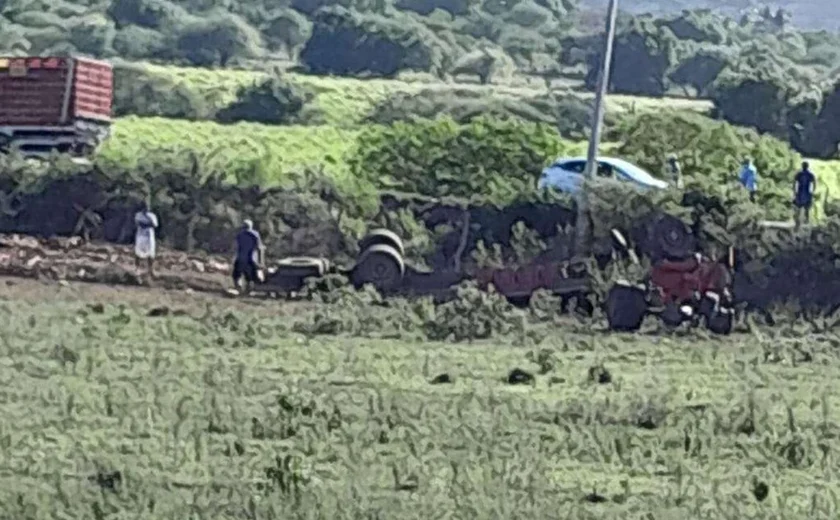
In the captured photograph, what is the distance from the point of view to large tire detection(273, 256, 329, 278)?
105 feet

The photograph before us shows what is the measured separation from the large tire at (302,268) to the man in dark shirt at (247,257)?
12.6 inches

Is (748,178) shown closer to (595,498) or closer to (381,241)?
(381,241)

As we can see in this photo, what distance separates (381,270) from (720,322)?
4994mm

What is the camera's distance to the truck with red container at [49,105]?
47062mm

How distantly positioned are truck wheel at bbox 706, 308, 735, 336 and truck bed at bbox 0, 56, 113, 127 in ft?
67.8

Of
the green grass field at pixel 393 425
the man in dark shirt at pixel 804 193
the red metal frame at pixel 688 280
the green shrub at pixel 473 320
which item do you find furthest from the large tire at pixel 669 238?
the green grass field at pixel 393 425

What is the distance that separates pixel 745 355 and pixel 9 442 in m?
12.5

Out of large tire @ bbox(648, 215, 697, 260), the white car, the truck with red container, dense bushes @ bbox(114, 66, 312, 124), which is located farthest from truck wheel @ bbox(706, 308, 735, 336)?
dense bushes @ bbox(114, 66, 312, 124)

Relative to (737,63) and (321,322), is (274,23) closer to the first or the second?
(737,63)

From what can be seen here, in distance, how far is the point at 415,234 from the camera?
119 ft

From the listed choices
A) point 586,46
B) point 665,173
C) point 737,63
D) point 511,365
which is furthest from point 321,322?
point 586,46

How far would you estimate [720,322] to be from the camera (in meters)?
29.7

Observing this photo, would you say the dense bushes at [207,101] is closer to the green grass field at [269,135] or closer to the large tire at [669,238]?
the green grass field at [269,135]

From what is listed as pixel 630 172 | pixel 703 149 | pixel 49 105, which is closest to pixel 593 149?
pixel 630 172
